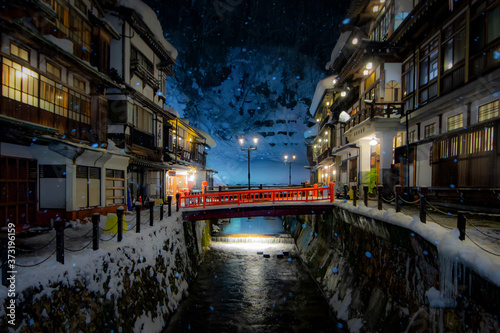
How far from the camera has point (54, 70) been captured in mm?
11328

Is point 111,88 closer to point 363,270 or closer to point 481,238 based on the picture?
point 363,270

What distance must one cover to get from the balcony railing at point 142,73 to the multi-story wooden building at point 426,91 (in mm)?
15554

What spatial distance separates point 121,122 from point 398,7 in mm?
19251

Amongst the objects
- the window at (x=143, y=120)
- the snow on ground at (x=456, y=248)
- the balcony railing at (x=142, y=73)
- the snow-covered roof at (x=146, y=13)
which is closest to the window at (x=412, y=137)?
the snow on ground at (x=456, y=248)

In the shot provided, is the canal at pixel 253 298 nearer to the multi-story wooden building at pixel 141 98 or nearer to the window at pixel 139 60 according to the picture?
the multi-story wooden building at pixel 141 98

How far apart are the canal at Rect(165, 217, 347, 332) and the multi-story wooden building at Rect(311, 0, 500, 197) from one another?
8.44 metres

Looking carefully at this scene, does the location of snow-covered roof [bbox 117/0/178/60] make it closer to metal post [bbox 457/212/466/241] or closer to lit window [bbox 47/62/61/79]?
lit window [bbox 47/62/61/79]

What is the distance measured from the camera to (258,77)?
60.8 meters

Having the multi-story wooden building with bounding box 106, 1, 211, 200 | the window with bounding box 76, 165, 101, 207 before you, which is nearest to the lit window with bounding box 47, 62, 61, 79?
the multi-story wooden building with bounding box 106, 1, 211, 200

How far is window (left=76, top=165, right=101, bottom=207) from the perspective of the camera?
1159 centimetres

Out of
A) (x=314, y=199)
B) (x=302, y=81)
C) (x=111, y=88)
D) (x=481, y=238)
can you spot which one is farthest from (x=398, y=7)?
(x=302, y=81)

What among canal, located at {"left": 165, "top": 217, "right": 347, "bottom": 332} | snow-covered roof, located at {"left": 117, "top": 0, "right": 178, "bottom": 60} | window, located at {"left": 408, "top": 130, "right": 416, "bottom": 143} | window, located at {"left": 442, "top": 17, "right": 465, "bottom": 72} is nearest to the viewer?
canal, located at {"left": 165, "top": 217, "right": 347, "bottom": 332}

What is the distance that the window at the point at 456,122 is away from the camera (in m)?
11.2

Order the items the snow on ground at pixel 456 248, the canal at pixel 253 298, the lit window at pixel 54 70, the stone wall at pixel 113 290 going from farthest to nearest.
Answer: the lit window at pixel 54 70 → the canal at pixel 253 298 → the stone wall at pixel 113 290 → the snow on ground at pixel 456 248
